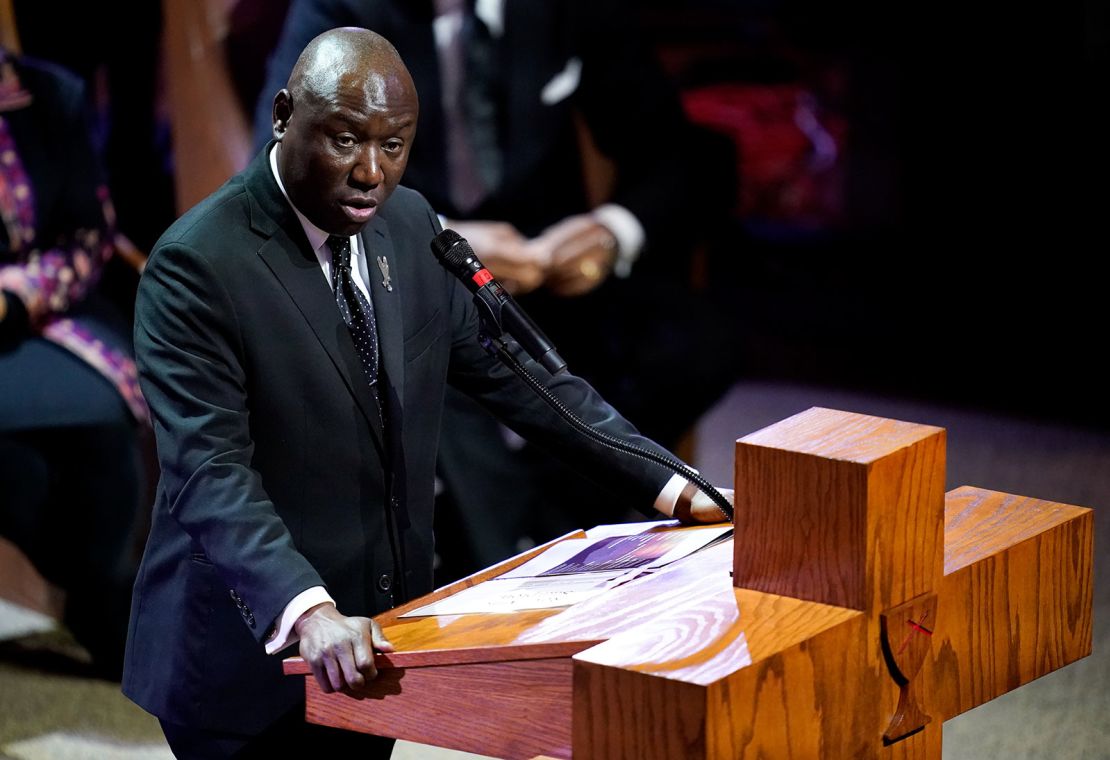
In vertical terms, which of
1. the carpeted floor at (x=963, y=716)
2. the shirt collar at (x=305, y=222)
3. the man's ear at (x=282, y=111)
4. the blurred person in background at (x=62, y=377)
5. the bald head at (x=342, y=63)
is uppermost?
the bald head at (x=342, y=63)

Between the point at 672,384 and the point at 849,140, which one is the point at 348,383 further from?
the point at 849,140

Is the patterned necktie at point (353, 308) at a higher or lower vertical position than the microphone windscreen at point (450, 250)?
lower

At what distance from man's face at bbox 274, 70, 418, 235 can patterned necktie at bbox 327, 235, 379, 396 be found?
0.10 metres

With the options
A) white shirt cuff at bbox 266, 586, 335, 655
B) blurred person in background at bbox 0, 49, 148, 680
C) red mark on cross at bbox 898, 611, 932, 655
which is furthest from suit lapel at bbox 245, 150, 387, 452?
blurred person in background at bbox 0, 49, 148, 680

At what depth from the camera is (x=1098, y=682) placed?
317 cm

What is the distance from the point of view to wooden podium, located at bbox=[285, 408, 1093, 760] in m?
1.21

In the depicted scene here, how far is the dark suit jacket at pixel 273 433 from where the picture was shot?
1.65 m

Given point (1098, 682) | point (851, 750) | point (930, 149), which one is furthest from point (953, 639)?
point (930, 149)

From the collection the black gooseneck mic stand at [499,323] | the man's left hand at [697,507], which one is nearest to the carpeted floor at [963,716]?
the man's left hand at [697,507]

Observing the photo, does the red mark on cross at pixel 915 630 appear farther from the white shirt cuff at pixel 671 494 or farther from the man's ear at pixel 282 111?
the man's ear at pixel 282 111

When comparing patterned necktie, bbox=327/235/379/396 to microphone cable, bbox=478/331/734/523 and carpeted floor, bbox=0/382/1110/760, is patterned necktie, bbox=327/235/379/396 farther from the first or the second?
carpeted floor, bbox=0/382/1110/760

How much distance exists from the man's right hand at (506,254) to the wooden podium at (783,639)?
1.66 metres

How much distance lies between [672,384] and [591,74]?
66cm

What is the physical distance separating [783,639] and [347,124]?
704mm
